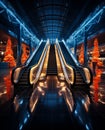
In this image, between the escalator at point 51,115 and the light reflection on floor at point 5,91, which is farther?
the light reflection on floor at point 5,91

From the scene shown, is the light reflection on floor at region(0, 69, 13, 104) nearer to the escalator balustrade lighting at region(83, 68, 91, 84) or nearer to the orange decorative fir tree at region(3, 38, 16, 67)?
the escalator balustrade lighting at region(83, 68, 91, 84)

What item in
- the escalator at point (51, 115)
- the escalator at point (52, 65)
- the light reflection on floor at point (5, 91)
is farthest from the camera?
the escalator at point (52, 65)

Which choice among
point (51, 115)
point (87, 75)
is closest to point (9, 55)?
point (87, 75)

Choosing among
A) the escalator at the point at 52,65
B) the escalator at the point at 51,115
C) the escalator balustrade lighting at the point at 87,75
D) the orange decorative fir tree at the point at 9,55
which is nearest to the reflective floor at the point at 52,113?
the escalator at the point at 51,115

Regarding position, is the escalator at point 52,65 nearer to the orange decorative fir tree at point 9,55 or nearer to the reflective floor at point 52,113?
the orange decorative fir tree at point 9,55

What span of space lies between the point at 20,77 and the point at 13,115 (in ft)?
18.9

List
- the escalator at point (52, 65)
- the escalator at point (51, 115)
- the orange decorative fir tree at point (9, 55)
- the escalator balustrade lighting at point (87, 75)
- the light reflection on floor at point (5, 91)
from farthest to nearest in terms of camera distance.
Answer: the orange decorative fir tree at point (9, 55)
the escalator at point (52, 65)
the escalator balustrade lighting at point (87, 75)
the light reflection on floor at point (5, 91)
the escalator at point (51, 115)

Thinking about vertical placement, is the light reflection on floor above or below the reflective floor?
above

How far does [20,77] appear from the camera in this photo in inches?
430

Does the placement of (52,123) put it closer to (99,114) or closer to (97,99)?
(99,114)

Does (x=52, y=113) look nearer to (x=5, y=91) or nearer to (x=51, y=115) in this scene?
(x=51, y=115)

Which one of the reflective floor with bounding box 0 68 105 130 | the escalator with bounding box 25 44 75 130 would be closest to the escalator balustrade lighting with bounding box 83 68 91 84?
the reflective floor with bounding box 0 68 105 130

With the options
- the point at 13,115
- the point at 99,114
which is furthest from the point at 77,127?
the point at 13,115

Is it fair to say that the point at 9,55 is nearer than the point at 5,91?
No
